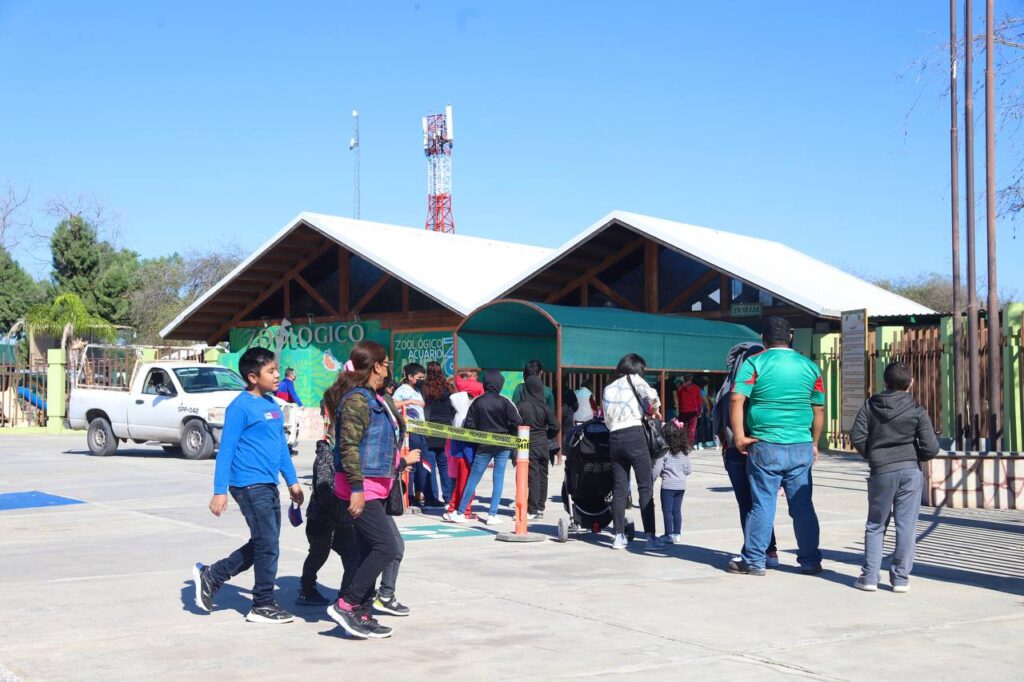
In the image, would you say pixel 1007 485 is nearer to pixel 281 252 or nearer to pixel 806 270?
pixel 806 270

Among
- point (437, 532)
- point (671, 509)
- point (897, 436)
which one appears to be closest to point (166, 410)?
point (437, 532)

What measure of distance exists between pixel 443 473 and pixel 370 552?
6972mm

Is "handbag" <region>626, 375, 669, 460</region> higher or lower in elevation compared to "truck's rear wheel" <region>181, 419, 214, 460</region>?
higher

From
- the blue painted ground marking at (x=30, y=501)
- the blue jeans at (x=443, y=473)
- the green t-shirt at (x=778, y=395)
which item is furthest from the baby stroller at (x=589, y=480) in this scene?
the blue painted ground marking at (x=30, y=501)

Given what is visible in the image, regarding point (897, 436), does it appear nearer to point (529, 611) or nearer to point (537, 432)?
point (529, 611)

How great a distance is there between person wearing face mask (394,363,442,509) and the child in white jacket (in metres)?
3.74

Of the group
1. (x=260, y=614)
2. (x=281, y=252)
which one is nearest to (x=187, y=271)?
(x=281, y=252)

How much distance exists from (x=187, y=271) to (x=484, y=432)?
208ft

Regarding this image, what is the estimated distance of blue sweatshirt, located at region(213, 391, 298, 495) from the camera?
7.18 metres

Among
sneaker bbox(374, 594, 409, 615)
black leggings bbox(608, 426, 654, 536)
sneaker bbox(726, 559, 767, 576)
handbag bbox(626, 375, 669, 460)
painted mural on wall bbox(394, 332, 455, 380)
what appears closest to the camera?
sneaker bbox(374, 594, 409, 615)

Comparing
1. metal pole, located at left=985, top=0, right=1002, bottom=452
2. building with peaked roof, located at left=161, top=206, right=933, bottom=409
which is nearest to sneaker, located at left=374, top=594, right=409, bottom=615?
metal pole, located at left=985, top=0, right=1002, bottom=452

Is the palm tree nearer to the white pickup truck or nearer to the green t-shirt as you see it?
the white pickup truck

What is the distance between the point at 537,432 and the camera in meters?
12.7

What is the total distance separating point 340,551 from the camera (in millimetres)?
7605
